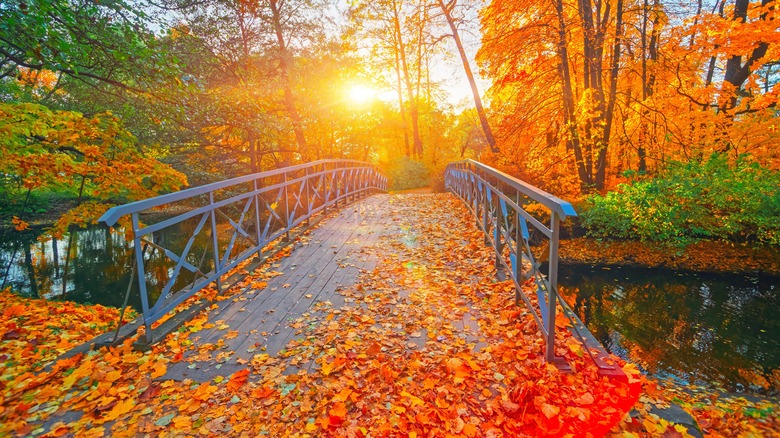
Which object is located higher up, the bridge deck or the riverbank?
the bridge deck

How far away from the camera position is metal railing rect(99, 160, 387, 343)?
137 inches

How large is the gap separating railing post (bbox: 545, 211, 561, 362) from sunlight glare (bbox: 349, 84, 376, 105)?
18738mm

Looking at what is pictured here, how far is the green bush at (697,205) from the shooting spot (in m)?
9.52

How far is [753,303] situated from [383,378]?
9.13m

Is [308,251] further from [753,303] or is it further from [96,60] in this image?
[753,303]

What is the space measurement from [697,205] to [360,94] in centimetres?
1676

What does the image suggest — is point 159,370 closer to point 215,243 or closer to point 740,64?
point 215,243

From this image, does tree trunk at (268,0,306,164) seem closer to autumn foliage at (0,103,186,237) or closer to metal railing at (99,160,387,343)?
metal railing at (99,160,387,343)

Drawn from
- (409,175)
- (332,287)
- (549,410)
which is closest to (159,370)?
(332,287)

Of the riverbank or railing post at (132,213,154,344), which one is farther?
the riverbank

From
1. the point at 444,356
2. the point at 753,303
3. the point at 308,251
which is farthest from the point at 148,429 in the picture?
the point at 753,303

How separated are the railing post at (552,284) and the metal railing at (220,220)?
3.14 meters

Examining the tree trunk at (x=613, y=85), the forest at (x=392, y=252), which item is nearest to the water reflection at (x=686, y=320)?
the forest at (x=392, y=252)

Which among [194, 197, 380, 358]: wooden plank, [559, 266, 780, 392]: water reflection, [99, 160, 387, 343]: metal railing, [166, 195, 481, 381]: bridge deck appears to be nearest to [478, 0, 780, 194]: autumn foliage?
[559, 266, 780, 392]: water reflection
